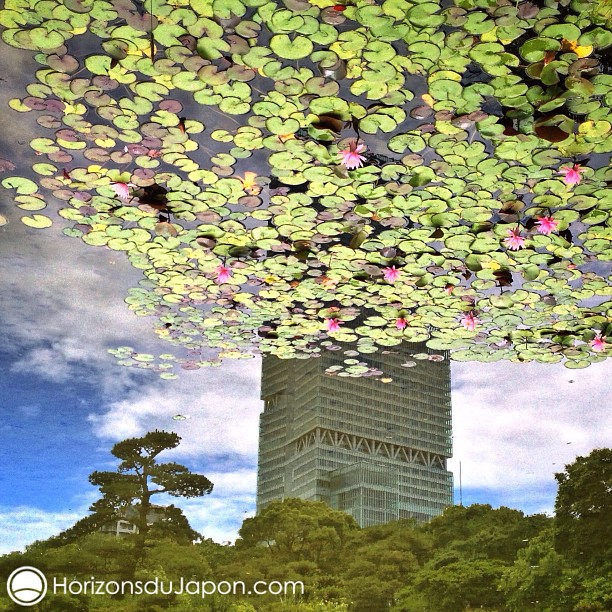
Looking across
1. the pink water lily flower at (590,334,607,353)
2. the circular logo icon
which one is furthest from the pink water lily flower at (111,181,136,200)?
the circular logo icon

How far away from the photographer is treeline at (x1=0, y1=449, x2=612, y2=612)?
9.98 meters

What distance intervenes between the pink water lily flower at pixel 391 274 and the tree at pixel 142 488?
16.5 ft

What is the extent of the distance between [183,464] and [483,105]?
24.9 feet

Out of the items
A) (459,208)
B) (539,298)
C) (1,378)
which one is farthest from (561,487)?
(1,378)

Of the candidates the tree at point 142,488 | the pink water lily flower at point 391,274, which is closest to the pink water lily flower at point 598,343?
the pink water lily flower at point 391,274

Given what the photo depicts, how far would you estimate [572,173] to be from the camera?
5375mm

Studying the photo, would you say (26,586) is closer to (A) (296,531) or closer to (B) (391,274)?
(A) (296,531)

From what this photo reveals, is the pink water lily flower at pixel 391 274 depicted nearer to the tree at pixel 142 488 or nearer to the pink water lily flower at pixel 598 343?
the pink water lily flower at pixel 598 343

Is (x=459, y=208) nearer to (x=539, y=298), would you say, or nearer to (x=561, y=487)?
(x=539, y=298)

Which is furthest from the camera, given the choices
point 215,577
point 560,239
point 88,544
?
point 215,577

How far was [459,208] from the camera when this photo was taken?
5.94 meters

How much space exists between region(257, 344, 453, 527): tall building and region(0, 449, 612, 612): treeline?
2.21 ft

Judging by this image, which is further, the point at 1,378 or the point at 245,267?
the point at 1,378

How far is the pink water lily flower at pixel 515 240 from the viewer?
20.2ft
